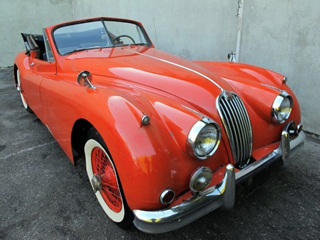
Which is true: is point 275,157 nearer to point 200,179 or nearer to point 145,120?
point 200,179

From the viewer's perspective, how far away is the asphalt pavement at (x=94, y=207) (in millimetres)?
1821

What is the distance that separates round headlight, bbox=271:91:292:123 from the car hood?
1.29ft

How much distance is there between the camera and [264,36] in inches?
140

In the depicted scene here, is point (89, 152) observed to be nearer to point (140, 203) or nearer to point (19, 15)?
point (140, 203)

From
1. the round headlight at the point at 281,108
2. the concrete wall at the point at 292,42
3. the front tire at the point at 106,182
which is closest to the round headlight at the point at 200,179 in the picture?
the front tire at the point at 106,182

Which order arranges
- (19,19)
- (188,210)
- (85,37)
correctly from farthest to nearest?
(19,19) < (85,37) < (188,210)

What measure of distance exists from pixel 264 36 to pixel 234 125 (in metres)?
2.39

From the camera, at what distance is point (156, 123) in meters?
1.48

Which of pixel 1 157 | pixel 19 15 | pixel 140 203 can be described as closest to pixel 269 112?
pixel 140 203

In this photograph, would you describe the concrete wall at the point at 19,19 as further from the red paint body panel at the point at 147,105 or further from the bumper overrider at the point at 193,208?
the bumper overrider at the point at 193,208

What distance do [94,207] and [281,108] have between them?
5.88 ft

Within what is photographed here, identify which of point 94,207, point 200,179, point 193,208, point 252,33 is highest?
point 252,33

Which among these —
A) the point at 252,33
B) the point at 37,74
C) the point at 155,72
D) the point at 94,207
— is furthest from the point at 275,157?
the point at 37,74

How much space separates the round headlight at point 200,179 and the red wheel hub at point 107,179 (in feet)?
1.91
